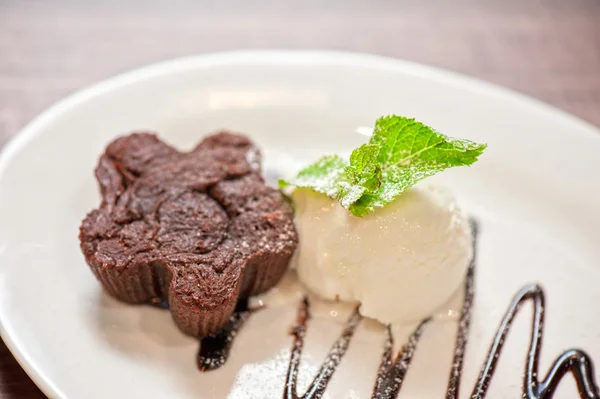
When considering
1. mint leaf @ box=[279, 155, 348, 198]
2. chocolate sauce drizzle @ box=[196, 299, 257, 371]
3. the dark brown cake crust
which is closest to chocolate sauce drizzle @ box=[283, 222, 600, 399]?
chocolate sauce drizzle @ box=[196, 299, 257, 371]

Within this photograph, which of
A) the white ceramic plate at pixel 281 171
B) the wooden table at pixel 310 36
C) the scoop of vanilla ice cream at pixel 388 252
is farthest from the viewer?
the wooden table at pixel 310 36

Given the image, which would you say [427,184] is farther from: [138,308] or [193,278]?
[138,308]

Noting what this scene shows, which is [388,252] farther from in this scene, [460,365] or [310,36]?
[310,36]

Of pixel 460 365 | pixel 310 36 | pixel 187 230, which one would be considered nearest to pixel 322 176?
pixel 187 230

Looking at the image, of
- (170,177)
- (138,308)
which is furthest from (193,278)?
(170,177)

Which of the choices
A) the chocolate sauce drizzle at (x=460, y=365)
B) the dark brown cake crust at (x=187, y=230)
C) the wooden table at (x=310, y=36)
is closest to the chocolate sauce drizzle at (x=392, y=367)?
the chocolate sauce drizzle at (x=460, y=365)

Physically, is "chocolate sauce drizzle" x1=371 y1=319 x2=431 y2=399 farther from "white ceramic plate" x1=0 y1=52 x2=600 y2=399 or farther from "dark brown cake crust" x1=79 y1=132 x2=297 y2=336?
"dark brown cake crust" x1=79 y1=132 x2=297 y2=336

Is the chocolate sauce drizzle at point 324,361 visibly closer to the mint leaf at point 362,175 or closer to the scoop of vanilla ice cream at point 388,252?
the scoop of vanilla ice cream at point 388,252
